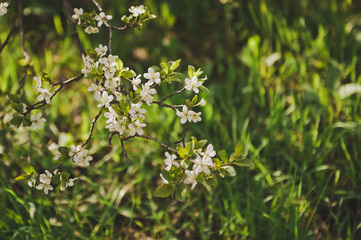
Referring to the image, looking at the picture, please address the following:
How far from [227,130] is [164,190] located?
97 cm

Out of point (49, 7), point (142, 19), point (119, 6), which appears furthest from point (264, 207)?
point (49, 7)

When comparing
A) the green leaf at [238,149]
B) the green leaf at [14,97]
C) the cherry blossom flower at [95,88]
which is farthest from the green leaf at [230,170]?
the green leaf at [14,97]

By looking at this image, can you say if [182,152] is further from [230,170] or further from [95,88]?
[95,88]

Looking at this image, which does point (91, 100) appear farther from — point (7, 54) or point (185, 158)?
point (185, 158)

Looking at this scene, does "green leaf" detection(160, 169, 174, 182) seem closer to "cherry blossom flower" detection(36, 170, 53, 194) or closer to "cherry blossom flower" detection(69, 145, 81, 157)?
"cherry blossom flower" detection(69, 145, 81, 157)

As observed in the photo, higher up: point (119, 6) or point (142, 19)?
point (142, 19)

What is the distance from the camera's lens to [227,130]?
77.4 inches

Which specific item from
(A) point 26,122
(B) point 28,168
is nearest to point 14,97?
(A) point 26,122

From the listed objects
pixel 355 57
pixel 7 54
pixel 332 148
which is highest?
pixel 7 54

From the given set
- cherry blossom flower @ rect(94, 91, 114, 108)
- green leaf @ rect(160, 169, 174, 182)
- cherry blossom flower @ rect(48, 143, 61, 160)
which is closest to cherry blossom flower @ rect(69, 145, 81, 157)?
cherry blossom flower @ rect(48, 143, 61, 160)

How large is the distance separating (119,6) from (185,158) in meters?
1.94

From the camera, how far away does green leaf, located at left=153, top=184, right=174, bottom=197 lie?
106 cm

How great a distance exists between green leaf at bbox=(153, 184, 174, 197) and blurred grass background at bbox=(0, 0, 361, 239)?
0.53 meters

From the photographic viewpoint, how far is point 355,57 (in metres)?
2.03
